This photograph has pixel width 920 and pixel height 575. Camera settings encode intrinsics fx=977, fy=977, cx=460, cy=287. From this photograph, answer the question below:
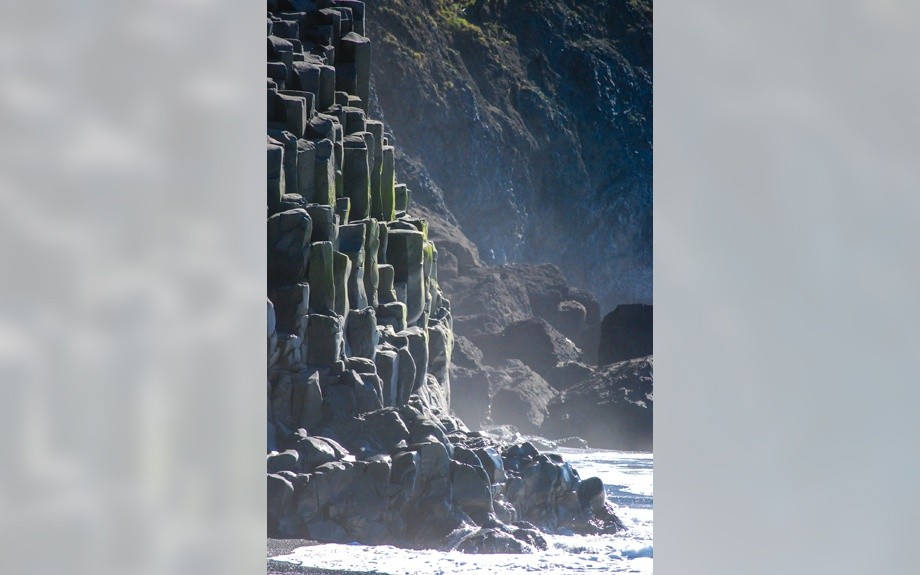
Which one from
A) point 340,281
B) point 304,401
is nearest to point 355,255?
point 340,281

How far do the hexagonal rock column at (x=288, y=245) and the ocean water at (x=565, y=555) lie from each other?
82cm

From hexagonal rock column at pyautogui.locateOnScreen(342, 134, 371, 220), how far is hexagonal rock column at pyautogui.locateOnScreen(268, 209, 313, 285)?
6.5 inches

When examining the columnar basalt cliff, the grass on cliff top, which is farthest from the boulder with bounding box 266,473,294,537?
the grass on cliff top

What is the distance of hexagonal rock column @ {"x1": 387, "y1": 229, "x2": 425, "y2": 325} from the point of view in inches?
121

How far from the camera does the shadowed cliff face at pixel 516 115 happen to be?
9.98 ft

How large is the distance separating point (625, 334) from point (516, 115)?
0.77 m

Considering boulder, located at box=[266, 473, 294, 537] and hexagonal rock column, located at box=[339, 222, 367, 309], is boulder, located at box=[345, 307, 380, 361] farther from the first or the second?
boulder, located at box=[266, 473, 294, 537]

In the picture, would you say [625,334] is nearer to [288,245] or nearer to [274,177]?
[288,245]

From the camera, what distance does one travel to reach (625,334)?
9.81 ft
